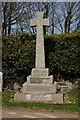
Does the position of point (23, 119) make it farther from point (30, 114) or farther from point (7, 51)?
point (7, 51)

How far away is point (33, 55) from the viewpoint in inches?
424

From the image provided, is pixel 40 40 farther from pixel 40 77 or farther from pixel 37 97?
pixel 37 97

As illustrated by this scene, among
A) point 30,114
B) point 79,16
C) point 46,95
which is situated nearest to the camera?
point 30,114

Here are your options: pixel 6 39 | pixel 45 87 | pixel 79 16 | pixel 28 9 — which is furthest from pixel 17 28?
pixel 45 87

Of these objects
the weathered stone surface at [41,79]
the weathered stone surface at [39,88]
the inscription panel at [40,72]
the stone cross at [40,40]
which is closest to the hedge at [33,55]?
the stone cross at [40,40]

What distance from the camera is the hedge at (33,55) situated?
10.8m

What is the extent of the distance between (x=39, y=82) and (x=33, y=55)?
281cm

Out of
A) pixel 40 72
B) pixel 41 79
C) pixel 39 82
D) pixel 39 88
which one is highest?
pixel 40 72

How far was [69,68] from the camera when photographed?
10.8 m

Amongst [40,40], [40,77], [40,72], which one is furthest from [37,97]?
[40,40]

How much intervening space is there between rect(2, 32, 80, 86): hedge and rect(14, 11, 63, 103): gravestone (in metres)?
1.86

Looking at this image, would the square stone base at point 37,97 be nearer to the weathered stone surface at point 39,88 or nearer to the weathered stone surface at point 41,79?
the weathered stone surface at point 39,88

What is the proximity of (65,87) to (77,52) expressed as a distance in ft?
6.60

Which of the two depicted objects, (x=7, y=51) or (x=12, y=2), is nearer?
(x=7, y=51)
